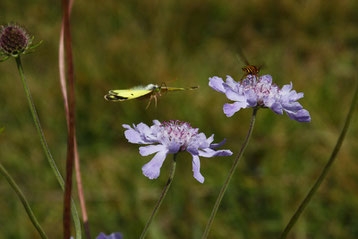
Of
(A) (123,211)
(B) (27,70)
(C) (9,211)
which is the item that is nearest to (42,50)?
(B) (27,70)

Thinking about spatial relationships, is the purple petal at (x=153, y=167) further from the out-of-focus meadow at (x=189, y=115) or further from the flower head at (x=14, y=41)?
the out-of-focus meadow at (x=189, y=115)

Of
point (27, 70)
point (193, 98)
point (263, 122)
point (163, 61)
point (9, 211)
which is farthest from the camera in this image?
point (27, 70)

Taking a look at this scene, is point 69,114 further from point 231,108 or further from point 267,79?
point 267,79

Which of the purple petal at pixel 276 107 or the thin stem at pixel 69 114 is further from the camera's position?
the purple petal at pixel 276 107

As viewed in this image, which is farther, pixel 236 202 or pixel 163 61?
pixel 163 61

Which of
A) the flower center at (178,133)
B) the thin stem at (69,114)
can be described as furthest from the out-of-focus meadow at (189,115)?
the thin stem at (69,114)

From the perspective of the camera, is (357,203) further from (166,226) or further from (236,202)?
(166,226)

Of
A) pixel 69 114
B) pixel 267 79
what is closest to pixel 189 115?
pixel 267 79
